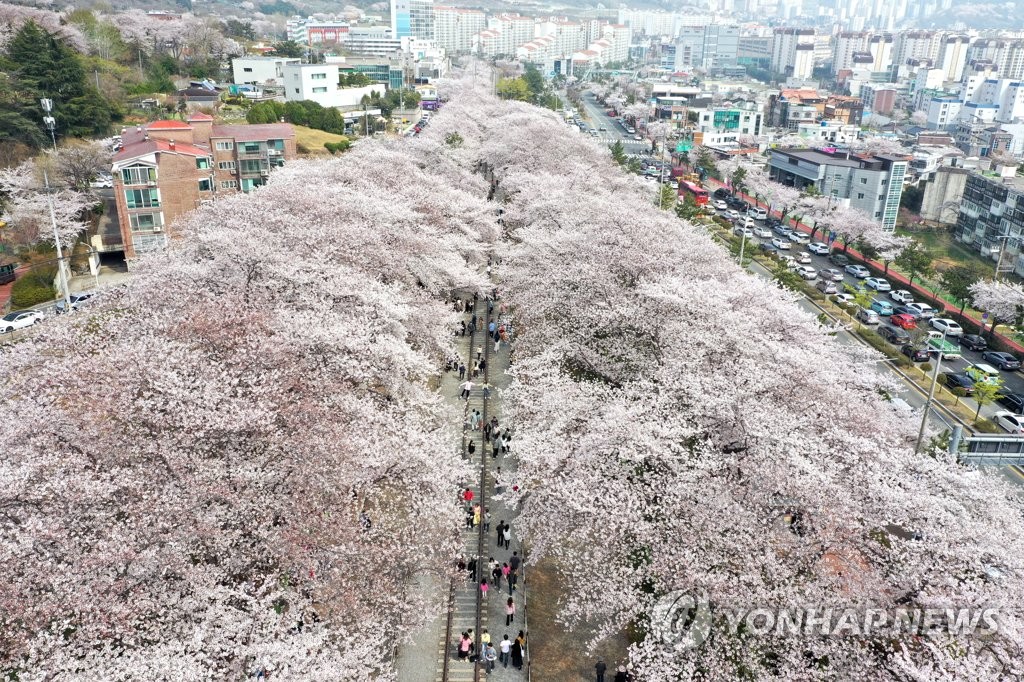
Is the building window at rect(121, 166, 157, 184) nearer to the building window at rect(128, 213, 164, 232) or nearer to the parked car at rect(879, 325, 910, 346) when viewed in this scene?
the building window at rect(128, 213, 164, 232)

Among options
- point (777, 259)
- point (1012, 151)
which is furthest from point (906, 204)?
point (1012, 151)

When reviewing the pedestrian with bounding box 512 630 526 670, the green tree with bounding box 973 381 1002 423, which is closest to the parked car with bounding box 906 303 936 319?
the green tree with bounding box 973 381 1002 423

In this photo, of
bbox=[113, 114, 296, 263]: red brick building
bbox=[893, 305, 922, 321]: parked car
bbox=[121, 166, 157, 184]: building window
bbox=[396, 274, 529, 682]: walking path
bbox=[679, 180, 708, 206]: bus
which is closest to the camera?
bbox=[396, 274, 529, 682]: walking path

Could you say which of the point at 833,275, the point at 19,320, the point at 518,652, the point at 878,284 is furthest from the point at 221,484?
the point at 833,275

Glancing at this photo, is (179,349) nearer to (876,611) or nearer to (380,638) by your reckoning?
(380,638)

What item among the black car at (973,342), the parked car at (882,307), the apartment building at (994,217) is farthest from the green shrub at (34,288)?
the apartment building at (994,217)
